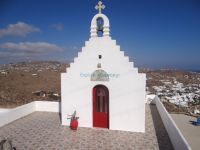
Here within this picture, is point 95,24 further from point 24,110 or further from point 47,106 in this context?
point 24,110

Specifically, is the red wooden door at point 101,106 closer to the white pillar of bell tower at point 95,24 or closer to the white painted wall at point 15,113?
the white pillar of bell tower at point 95,24

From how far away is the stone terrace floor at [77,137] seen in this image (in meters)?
9.08

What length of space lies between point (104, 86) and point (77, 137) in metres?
3.10

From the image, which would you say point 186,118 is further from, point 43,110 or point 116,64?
point 43,110

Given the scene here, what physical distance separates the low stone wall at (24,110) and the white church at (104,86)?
3.60 m

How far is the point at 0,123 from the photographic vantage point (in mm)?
11586

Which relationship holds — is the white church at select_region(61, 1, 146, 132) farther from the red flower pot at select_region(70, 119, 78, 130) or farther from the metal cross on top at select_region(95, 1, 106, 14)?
the red flower pot at select_region(70, 119, 78, 130)

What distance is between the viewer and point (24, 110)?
1386 centimetres

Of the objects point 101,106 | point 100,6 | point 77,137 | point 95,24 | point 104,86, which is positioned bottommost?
point 77,137

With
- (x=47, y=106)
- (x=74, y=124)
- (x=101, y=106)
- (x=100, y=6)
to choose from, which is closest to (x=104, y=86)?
(x=101, y=106)

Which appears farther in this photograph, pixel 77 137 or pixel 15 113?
pixel 15 113

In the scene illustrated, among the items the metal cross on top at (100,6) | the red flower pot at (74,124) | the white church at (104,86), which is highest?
the metal cross on top at (100,6)

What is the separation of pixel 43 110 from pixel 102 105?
20.5 ft

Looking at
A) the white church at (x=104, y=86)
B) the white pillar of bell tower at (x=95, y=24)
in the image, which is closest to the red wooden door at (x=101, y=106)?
the white church at (x=104, y=86)
